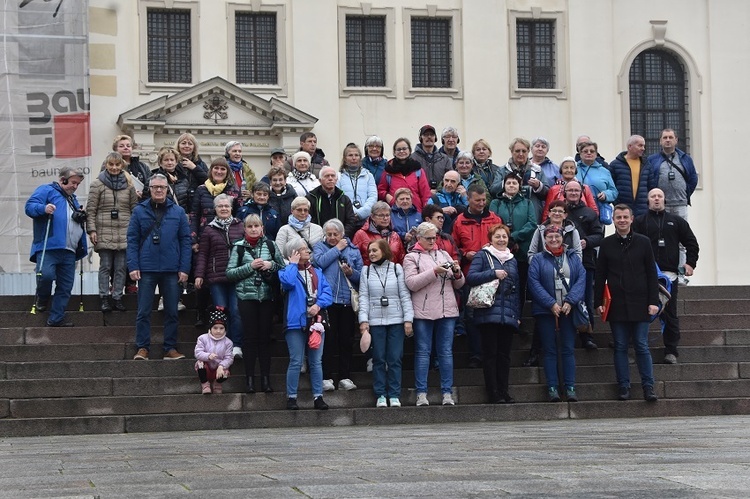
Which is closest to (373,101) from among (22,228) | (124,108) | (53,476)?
(124,108)

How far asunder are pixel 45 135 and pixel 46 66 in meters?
1.47

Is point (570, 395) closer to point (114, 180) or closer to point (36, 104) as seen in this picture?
point (114, 180)

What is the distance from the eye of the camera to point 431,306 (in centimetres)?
1606

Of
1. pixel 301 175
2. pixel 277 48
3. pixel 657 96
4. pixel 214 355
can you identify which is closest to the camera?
pixel 214 355

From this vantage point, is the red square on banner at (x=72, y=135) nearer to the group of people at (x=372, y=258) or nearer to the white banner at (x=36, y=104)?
the white banner at (x=36, y=104)

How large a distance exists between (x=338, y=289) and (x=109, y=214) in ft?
10.0

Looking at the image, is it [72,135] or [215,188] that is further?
[72,135]

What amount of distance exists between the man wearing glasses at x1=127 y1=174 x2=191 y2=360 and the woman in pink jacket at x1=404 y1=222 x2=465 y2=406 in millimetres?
2553

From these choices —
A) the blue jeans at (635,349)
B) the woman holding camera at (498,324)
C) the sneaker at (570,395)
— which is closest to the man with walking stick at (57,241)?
the woman holding camera at (498,324)

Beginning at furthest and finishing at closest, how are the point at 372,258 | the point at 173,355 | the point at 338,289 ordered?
the point at 173,355 < the point at 338,289 < the point at 372,258

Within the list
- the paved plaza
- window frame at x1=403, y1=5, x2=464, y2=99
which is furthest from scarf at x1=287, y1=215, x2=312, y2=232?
window frame at x1=403, y1=5, x2=464, y2=99

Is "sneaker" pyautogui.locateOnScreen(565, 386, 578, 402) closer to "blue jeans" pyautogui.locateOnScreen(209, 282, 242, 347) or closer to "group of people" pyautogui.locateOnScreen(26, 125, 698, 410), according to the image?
"group of people" pyautogui.locateOnScreen(26, 125, 698, 410)

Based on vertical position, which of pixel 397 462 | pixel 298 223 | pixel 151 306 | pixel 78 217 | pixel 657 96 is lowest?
pixel 397 462

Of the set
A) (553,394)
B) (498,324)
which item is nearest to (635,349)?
(553,394)
